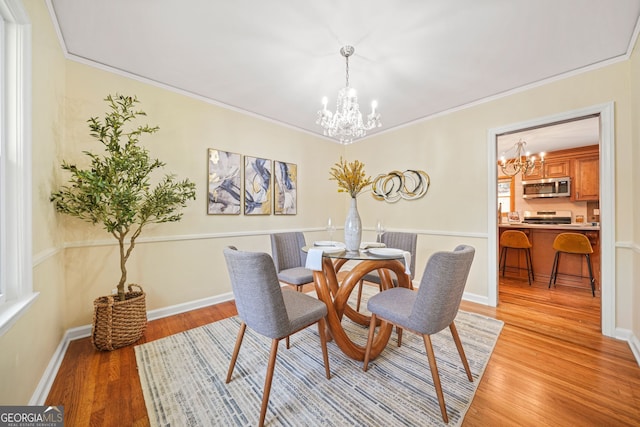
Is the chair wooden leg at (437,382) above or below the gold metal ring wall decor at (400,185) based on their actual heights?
below

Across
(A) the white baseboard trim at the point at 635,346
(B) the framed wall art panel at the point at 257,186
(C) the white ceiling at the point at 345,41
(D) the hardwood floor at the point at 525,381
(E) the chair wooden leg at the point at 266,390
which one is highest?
(C) the white ceiling at the point at 345,41

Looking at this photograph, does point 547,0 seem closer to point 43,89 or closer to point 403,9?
point 403,9

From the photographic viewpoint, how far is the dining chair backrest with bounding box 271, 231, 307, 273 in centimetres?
265

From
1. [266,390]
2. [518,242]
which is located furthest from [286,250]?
[518,242]

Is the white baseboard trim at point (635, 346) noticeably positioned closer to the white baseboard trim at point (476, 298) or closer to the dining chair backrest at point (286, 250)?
the white baseboard trim at point (476, 298)

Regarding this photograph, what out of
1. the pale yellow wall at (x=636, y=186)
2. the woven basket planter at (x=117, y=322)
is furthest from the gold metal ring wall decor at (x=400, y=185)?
the woven basket planter at (x=117, y=322)

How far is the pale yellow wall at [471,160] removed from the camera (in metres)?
2.17

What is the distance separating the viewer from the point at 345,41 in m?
1.95

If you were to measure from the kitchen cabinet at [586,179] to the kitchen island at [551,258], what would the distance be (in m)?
1.26

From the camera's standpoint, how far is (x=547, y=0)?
5.18 ft

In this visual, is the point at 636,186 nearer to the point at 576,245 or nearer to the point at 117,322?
the point at 576,245

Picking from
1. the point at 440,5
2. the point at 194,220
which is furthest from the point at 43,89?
the point at 440,5

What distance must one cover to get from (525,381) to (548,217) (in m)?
5.35

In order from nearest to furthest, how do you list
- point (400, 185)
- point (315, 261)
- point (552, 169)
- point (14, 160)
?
point (14, 160) < point (315, 261) < point (400, 185) < point (552, 169)
